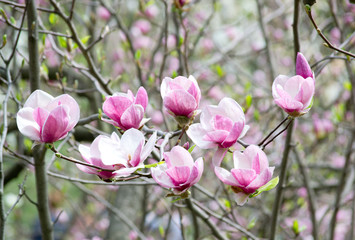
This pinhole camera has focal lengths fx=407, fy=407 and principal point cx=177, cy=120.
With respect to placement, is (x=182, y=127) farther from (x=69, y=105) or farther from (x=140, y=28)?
(x=140, y=28)

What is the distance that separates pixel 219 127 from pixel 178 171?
0.41ft

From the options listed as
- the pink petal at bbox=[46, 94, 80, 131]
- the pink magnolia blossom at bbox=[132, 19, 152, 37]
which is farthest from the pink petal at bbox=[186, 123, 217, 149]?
the pink magnolia blossom at bbox=[132, 19, 152, 37]

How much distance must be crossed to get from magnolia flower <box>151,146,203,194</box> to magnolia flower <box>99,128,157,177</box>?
0.04 meters

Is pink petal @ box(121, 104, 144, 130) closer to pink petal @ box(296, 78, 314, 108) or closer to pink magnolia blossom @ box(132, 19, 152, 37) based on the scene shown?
pink petal @ box(296, 78, 314, 108)

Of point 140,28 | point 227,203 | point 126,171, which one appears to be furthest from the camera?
point 140,28

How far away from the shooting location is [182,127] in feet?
2.62

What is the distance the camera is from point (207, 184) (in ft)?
11.7

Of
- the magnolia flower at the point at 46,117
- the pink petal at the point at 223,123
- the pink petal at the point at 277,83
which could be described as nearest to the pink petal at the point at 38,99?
the magnolia flower at the point at 46,117

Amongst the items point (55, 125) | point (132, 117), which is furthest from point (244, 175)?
point (55, 125)

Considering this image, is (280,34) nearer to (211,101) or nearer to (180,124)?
(211,101)

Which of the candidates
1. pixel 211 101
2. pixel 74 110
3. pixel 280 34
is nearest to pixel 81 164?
pixel 74 110

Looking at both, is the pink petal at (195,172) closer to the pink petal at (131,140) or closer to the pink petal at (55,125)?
the pink petal at (131,140)

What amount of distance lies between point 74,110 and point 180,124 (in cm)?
20

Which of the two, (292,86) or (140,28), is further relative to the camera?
(140,28)
